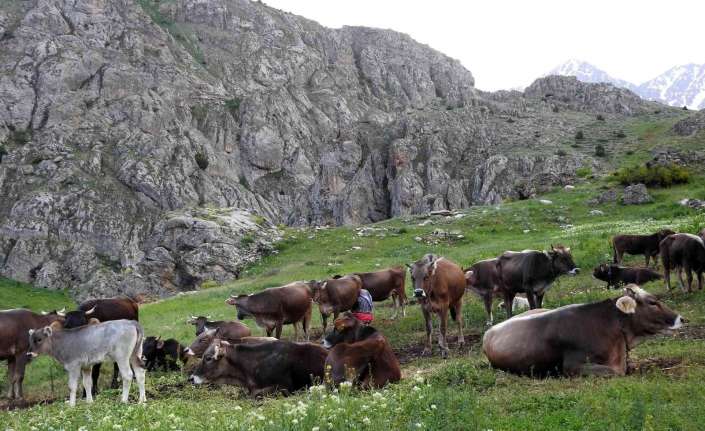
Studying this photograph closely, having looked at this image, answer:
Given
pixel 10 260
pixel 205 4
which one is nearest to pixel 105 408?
pixel 10 260

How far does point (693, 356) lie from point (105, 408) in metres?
11.1

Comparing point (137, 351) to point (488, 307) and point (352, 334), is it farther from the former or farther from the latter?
point (488, 307)

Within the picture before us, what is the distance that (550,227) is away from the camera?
37406 millimetres

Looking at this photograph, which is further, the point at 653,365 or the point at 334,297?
the point at 334,297

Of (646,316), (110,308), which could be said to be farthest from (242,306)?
(646,316)

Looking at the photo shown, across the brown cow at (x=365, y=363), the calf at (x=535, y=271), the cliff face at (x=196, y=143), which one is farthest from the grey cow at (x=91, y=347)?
the cliff face at (x=196, y=143)

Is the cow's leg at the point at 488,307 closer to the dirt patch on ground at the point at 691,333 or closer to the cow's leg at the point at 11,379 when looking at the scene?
the dirt patch on ground at the point at 691,333

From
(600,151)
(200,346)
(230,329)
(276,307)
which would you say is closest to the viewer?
(200,346)

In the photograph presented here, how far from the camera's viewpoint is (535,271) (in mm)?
15859

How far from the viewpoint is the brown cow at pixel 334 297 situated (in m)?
20.0

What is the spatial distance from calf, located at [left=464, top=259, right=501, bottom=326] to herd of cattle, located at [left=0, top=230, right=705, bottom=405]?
4cm

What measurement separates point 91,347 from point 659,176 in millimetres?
40666

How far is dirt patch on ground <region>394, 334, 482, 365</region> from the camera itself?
13703mm

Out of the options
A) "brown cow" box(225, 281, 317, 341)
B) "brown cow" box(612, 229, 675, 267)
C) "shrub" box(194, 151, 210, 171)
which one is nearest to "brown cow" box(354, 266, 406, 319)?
"brown cow" box(225, 281, 317, 341)
